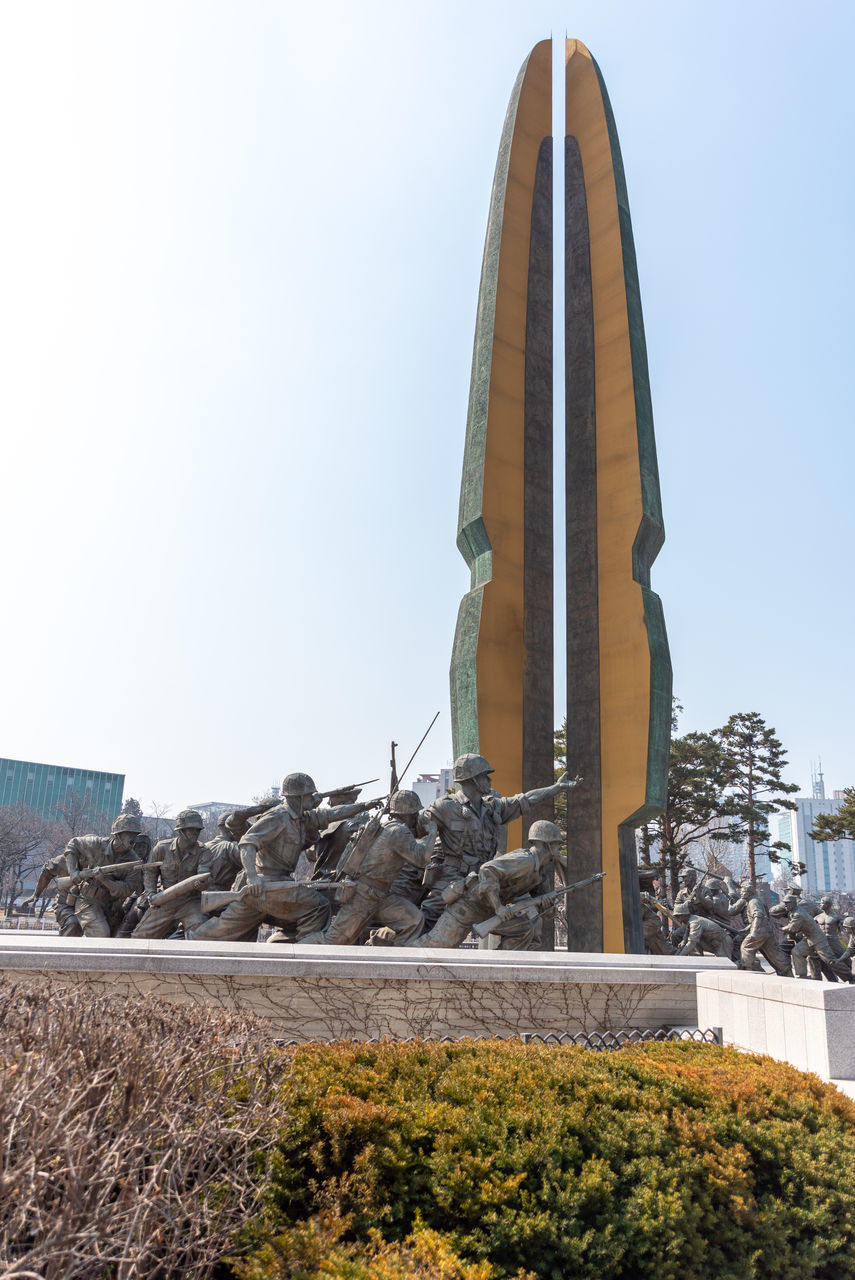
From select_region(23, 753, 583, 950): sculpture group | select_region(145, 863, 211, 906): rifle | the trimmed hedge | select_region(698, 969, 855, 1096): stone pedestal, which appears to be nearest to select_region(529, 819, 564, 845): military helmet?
select_region(23, 753, 583, 950): sculpture group

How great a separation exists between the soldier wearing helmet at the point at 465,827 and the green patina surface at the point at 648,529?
4020 millimetres

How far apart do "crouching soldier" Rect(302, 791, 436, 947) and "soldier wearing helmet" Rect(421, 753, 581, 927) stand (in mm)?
668

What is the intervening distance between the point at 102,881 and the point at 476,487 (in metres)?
A: 8.61

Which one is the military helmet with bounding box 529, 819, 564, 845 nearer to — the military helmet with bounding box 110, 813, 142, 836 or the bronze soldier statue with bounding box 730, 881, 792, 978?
the military helmet with bounding box 110, 813, 142, 836

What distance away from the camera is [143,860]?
9.65 metres

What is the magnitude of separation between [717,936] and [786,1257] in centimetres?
977

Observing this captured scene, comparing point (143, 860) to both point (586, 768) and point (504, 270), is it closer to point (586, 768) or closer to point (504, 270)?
point (586, 768)

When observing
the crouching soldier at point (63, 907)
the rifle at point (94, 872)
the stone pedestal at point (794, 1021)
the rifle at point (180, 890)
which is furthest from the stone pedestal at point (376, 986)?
the crouching soldier at point (63, 907)

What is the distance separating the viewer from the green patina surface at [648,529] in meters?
12.9

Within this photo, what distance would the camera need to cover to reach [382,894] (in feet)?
25.3

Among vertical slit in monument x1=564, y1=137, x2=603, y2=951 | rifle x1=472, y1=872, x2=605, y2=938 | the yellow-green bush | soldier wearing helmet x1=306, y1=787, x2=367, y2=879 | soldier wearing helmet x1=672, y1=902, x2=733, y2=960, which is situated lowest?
the yellow-green bush

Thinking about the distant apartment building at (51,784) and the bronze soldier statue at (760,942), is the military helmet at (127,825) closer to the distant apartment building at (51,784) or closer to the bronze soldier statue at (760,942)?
the bronze soldier statue at (760,942)

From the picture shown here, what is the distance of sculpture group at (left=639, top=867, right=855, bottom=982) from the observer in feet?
39.4

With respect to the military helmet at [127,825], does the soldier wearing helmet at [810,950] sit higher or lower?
lower
